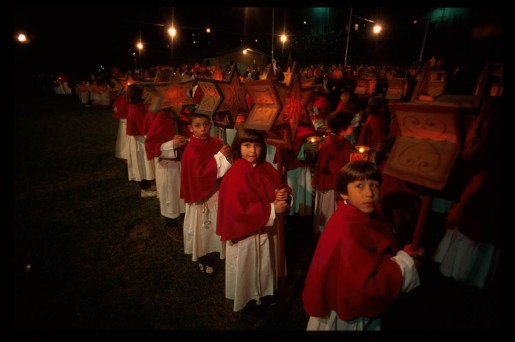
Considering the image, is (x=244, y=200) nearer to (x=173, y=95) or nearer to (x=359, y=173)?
(x=359, y=173)

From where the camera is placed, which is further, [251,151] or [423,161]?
[251,151]

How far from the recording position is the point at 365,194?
227 cm

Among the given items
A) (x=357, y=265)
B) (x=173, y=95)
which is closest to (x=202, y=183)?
(x=173, y=95)

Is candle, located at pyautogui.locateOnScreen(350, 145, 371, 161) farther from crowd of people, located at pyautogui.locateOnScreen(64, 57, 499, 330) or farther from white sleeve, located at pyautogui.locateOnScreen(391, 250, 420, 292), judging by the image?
white sleeve, located at pyautogui.locateOnScreen(391, 250, 420, 292)

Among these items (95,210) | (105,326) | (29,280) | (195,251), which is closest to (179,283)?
(195,251)

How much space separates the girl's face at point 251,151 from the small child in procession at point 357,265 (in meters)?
1.06

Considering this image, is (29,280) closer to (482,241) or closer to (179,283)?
(179,283)

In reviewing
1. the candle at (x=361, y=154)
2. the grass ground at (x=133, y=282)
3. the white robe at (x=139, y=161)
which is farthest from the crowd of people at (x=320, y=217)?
the white robe at (x=139, y=161)

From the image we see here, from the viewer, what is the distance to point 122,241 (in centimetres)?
526

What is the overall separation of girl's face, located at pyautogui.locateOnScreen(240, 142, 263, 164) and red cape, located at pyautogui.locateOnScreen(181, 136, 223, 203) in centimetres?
88

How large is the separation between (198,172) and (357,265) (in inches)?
98.0

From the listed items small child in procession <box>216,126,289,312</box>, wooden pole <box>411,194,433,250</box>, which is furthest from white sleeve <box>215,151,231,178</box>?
wooden pole <box>411,194,433,250</box>

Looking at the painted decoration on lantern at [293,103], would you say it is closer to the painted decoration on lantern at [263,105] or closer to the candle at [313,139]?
the painted decoration on lantern at [263,105]

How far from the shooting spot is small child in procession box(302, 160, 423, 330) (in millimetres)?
2096
